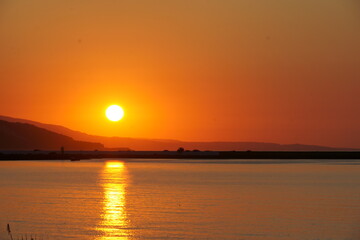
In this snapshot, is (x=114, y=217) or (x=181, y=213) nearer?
(x=114, y=217)

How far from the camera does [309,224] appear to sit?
1880 inches

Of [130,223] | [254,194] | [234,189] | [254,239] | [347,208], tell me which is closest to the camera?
[254,239]

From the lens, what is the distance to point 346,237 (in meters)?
42.3

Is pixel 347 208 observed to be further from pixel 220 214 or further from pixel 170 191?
pixel 170 191

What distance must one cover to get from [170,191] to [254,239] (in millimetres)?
36166

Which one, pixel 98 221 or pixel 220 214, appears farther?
pixel 220 214

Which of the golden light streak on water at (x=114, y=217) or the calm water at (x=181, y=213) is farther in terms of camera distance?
the calm water at (x=181, y=213)

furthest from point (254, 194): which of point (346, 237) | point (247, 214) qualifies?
point (346, 237)

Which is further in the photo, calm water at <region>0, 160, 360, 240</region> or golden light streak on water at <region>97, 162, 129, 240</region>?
calm water at <region>0, 160, 360, 240</region>

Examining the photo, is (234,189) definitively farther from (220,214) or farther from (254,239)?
(254,239)

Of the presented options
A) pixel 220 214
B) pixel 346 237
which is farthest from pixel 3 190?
pixel 346 237

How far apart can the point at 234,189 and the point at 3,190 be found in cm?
2875

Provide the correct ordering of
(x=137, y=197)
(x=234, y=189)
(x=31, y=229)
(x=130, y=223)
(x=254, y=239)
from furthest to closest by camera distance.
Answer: (x=234, y=189) < (x=137, y=197) < (x=130, y=223) < (x=31, y=229) < (x=254, y=239)

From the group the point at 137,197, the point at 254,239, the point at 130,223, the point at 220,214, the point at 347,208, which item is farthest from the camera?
the point at 137,197
